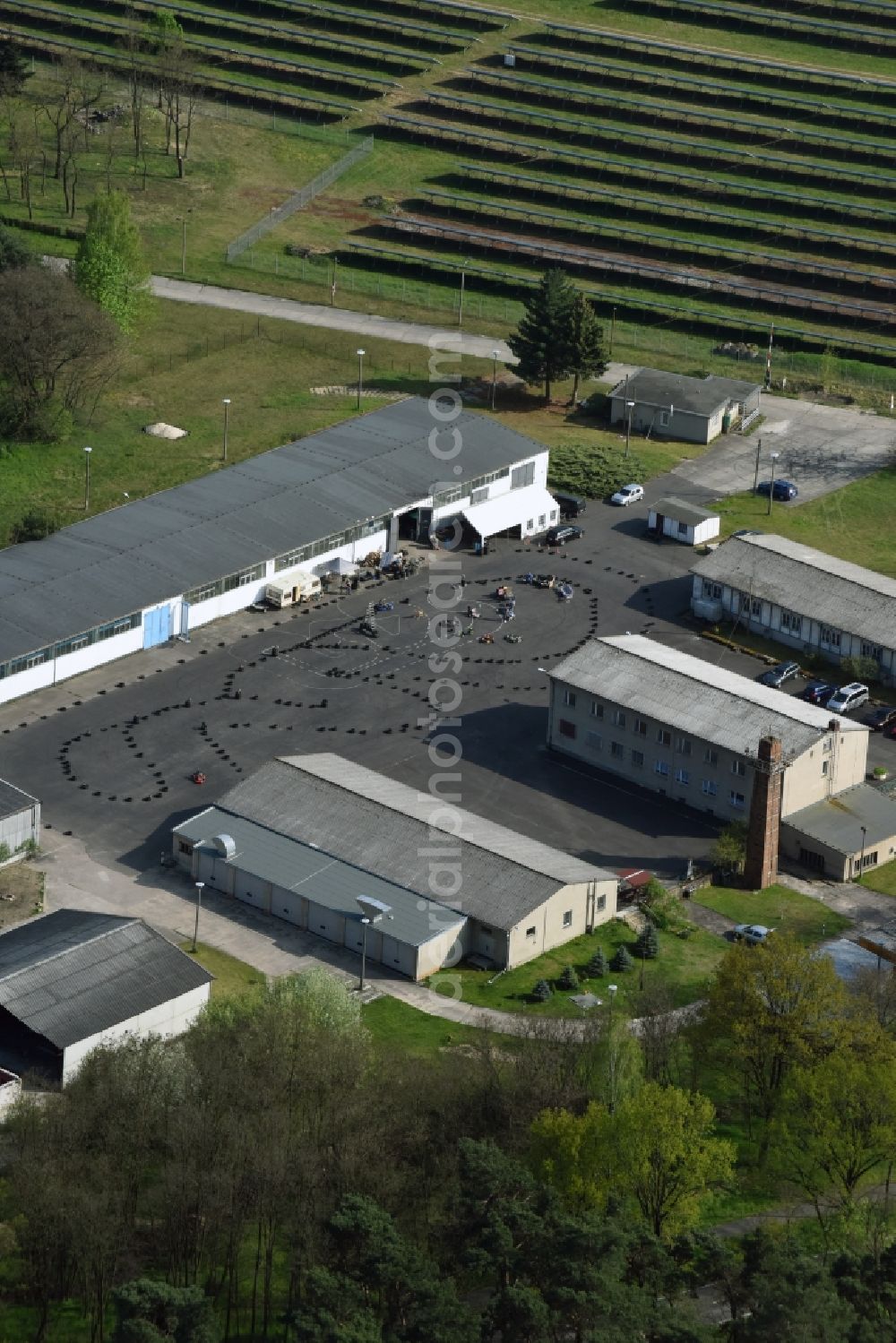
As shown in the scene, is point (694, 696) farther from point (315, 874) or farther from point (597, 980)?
point (315, 874)

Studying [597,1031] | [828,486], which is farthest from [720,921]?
[828,486]

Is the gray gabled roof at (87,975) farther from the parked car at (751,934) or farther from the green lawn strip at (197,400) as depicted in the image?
the green lawn strip at (197,400)

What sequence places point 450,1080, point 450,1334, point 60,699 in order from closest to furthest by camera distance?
point 450,1334, point 450,1080, point 60,699

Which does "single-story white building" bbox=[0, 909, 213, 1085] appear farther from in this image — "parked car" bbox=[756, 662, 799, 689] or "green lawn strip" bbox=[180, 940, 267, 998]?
"parked car" bbox=[756, 662, 799, 689]

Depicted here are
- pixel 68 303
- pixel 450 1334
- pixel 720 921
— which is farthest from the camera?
pixel 68 303

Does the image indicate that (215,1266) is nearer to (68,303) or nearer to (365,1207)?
(365,1207)
